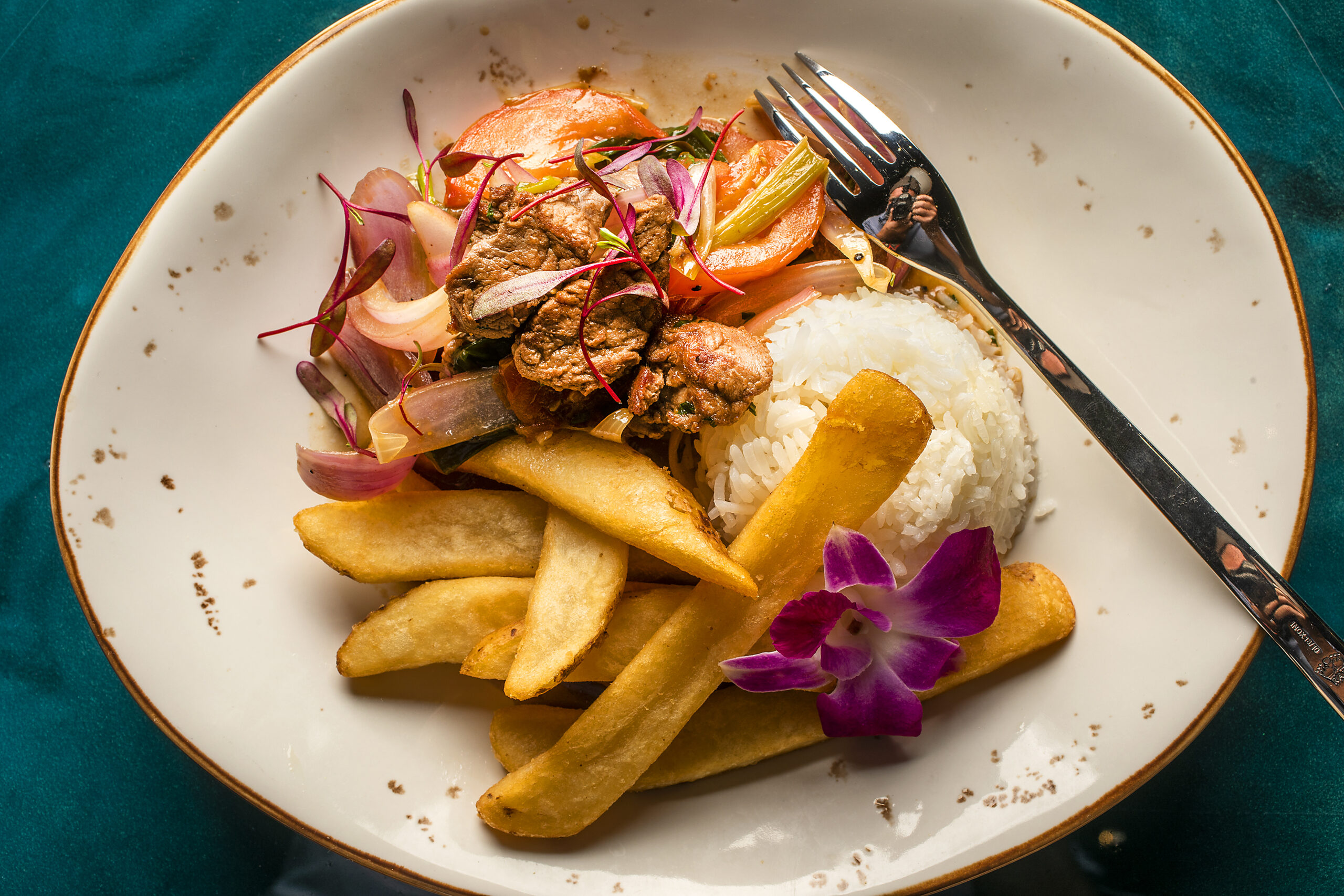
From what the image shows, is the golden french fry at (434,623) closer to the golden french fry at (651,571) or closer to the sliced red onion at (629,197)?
the golden french fry at (651,571)

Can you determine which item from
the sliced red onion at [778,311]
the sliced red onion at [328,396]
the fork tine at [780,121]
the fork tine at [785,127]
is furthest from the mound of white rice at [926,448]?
the sliced red onion at [328,396]

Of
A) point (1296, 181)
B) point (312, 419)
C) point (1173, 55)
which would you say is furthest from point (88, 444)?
point (1296, 181)

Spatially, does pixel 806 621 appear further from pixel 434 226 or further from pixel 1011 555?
pixel 434 226

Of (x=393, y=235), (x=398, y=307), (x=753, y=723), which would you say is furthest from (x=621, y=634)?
(x=393, y=235)

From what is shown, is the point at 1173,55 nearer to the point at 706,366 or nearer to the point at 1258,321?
the point at 1258,321

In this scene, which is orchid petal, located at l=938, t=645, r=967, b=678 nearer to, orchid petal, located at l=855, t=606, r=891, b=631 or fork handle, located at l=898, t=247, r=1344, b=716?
orchid petal, located at l=855, t=606, r=891, b=631

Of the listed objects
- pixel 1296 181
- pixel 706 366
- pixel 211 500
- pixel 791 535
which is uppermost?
pixel 1296 181
